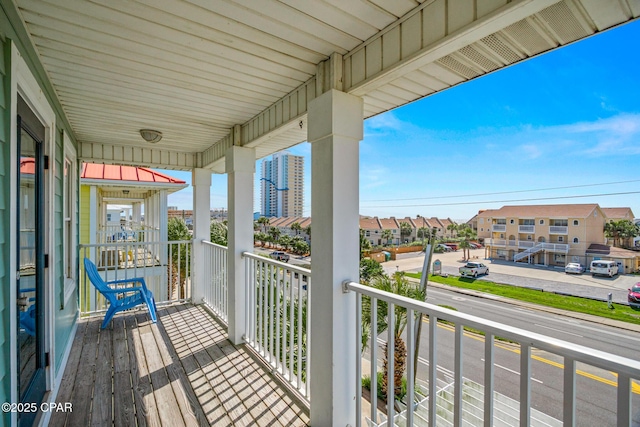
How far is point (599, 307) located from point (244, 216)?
2.96m

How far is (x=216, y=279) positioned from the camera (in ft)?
13.2

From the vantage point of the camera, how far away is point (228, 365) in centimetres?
272

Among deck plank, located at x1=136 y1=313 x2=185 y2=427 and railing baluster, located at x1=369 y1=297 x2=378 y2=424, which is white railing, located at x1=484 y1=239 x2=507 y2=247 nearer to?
railing baluster, located at x1=369 y1=297 x2=378 y2=424

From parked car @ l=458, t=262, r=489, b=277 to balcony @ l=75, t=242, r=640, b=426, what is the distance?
2.92 feet

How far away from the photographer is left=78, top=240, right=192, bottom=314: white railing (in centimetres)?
428

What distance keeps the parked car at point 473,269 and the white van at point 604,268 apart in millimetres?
1031

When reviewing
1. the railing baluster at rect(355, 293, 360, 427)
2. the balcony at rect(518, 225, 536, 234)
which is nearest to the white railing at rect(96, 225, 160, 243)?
the railing baluster at rect(355, 293, 360, 427)

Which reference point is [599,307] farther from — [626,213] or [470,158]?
[470,158]

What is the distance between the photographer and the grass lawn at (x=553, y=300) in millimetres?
1735

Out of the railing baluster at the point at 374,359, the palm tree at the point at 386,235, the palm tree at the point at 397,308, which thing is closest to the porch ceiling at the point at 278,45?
the railing baluster at the point at 374,359

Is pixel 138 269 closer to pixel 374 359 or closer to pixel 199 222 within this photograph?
pixel 199 222

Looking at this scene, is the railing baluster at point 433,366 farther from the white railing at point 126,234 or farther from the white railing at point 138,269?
the white railing at point 126,234

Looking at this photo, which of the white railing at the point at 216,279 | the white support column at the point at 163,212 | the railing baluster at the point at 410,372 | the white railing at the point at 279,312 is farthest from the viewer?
the white support column at the point at 163,212

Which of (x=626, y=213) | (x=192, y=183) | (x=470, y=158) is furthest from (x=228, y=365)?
(x=470, y=158)
